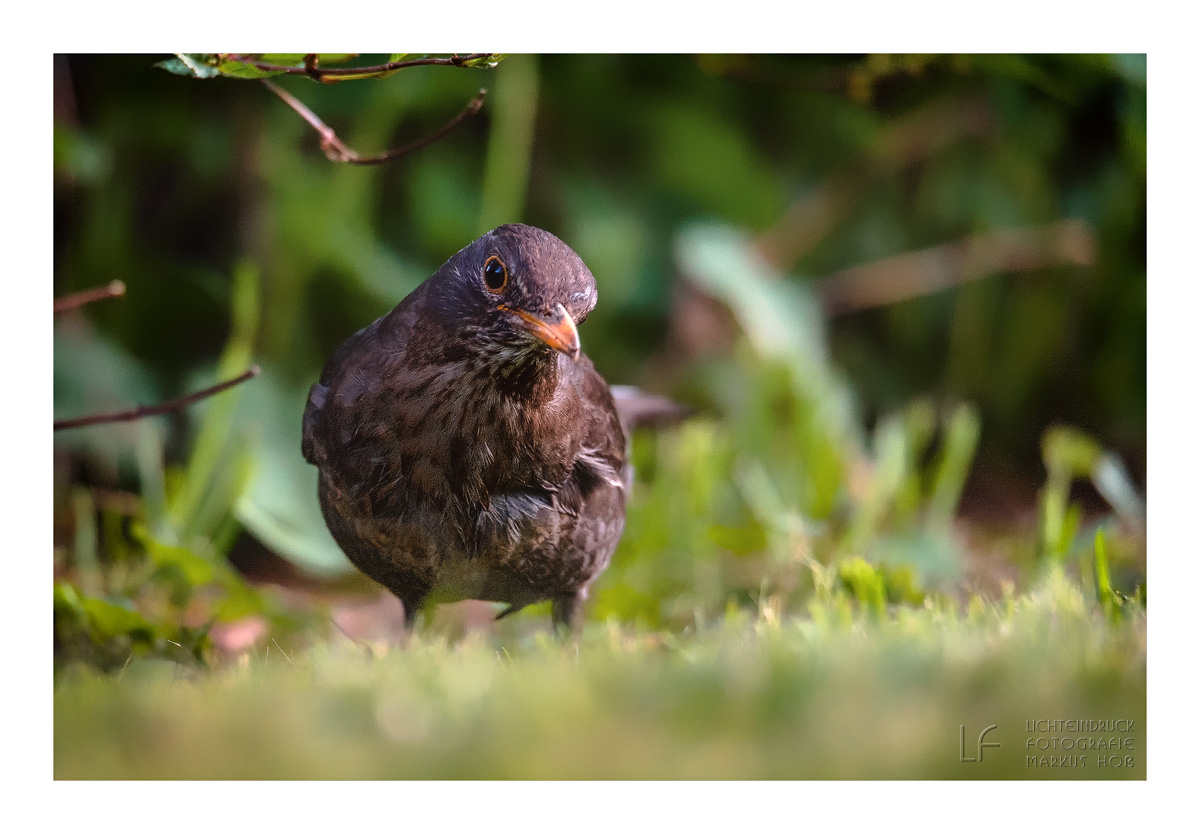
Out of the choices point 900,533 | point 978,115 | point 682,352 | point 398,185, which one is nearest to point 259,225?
point 398,185

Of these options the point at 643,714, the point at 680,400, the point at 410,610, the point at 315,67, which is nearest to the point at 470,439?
the point at 410,610

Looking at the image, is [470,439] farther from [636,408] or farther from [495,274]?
[636,408]

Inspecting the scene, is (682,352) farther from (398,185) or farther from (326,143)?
(326,143)

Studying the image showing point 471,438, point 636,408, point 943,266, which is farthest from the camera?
point 943,266

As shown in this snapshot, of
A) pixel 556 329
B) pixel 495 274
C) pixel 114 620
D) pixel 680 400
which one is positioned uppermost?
pixel 495 274

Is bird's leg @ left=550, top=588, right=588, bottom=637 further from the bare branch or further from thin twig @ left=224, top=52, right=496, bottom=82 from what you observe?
the bare branch

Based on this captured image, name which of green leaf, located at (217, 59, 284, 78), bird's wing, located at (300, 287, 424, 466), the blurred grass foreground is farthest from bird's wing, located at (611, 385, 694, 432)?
green leaf, located at (217, 59, 284, 78)

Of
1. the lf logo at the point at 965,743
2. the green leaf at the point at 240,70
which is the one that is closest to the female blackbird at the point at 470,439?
the green leaf at the point at 240,70
